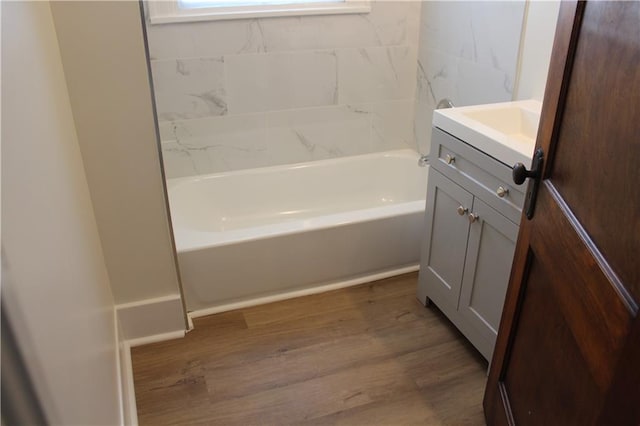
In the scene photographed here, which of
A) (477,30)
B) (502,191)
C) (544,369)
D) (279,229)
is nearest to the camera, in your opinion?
(544,369)

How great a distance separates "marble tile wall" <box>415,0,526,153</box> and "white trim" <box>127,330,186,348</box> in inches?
67.2

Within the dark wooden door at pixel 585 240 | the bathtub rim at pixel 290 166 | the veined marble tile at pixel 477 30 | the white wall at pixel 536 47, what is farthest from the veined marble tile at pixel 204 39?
the dark wooden door at pixel 585 240

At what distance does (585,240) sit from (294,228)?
140cm

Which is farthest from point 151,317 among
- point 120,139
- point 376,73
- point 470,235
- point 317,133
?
point 376,73

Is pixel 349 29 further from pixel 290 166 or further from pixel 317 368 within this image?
pixel 317 368

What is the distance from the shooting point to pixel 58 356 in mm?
814

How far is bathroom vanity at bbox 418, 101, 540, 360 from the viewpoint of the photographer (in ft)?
5.35

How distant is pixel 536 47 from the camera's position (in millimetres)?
2039

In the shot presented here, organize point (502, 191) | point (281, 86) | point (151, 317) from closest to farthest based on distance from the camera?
1. point (502, 191)
2. point (151, 317)
3. point (281, 86)

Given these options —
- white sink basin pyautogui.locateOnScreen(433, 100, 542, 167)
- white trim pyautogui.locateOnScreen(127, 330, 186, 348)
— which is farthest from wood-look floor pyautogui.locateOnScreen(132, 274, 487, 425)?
white sink basin pyautogui.locateOnScreen(433, 100, 542, 167)

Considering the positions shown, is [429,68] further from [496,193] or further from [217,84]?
[496,193]

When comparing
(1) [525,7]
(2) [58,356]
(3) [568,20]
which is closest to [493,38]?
(1) [525,7]

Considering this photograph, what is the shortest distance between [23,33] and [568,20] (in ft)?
3.71

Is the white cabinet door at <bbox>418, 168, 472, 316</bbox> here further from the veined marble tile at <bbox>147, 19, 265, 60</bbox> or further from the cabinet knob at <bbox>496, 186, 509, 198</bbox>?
the veined marble tile at <bbox>147, 19, 265, 60</bbox>
